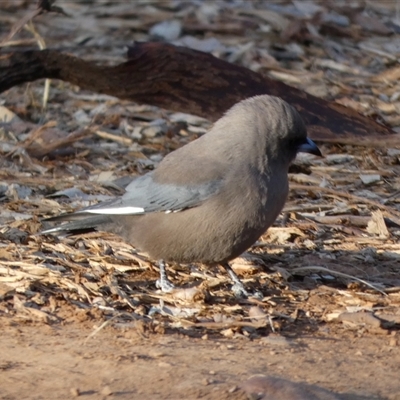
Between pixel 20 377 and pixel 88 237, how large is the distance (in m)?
2.46

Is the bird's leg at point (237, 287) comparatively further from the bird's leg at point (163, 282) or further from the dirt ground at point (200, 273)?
the bird's leg at point (163, 282)

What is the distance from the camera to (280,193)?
19.3ft

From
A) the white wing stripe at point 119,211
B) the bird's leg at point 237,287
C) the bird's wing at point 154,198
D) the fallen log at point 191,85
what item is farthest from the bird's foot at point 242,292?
the fallen log at point 191,85

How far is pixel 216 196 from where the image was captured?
575 centimetres

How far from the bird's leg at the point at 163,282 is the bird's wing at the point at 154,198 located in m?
0.36

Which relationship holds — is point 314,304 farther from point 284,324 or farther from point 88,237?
point 88,237

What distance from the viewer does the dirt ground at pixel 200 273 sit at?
463cm

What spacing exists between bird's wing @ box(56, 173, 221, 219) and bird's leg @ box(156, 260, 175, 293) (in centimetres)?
36

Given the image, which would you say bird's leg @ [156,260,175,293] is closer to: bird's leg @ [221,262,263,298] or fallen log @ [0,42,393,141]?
bird's leg @ [221,262,263,298]

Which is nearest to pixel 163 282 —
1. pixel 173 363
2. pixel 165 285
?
pixel 165 285

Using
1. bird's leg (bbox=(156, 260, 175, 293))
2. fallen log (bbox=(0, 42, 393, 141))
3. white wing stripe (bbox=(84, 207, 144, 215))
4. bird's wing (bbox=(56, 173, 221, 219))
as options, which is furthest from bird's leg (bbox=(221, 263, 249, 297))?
fallen log (bbox=(0, 42, 393, 141))

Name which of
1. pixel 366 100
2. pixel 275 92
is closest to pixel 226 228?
pixel 275 92

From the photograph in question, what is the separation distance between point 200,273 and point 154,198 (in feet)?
2.24

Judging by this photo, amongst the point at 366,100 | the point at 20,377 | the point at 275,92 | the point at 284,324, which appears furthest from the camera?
the point at 366,100
